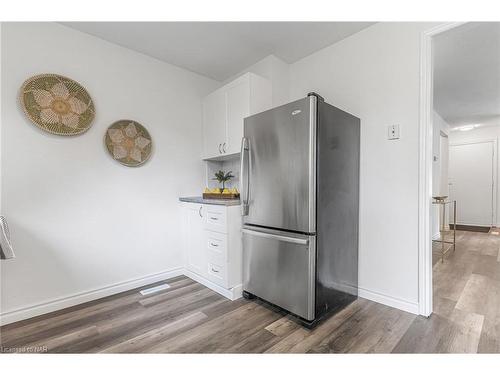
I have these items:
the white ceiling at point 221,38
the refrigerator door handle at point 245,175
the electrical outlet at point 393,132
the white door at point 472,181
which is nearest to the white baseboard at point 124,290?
the refrigerator door handle at point 245,175

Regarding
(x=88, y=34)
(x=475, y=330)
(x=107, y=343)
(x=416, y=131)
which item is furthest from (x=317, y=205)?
(x=88, y=34)

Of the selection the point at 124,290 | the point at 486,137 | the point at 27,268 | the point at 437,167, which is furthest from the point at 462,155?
the point at 27,268

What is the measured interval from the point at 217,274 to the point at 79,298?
1179mm

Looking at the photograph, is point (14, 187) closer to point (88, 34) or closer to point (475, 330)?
point (88, 34)

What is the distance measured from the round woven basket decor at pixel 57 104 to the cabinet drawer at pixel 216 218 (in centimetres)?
129

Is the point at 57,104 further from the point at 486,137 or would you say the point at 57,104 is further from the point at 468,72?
the point at 486,137

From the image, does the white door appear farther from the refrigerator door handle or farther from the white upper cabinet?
the refrigerator door handle

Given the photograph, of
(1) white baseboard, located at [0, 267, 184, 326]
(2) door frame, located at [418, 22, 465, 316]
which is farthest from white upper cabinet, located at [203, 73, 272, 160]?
(1) white baseboard, located at [0, 267, 184, 326]

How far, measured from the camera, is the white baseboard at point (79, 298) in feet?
5.92

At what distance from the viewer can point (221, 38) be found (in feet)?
7.47

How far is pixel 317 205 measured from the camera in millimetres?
1699

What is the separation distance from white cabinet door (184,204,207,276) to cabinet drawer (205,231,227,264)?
3.6 inches

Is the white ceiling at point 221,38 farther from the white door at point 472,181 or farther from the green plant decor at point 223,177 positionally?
the white door at point 472,181
